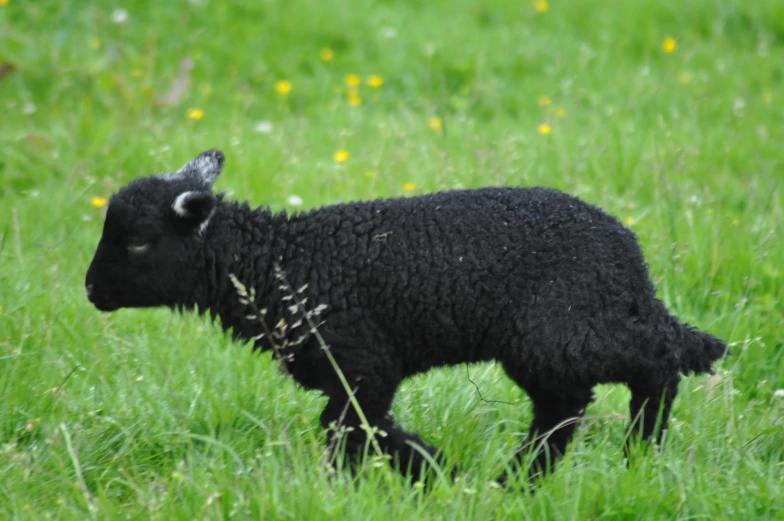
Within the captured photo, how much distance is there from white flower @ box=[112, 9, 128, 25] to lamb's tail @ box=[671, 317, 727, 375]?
6217 millimetres

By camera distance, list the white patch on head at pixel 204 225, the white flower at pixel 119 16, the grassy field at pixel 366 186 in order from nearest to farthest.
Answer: the grassy field at pixel 366 186
the white patch on head at pixel 204 225
the white flower at pixel 119 16

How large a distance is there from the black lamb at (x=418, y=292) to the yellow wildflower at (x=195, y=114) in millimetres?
3342

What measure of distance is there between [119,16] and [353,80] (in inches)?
86.4

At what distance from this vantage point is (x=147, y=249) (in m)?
3.86

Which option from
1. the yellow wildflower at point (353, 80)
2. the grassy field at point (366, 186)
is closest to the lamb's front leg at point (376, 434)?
the grassy field at point (366, 186)

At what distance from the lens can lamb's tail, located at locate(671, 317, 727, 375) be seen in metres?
3.77

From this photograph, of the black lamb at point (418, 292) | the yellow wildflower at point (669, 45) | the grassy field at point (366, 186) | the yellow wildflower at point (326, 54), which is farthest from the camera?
the yellow wildflower at point (326, 54)

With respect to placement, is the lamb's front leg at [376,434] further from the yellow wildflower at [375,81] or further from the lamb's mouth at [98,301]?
the yellow wildflower at [375,81]

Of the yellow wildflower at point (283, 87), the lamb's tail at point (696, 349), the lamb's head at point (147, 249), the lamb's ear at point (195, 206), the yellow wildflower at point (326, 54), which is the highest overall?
the yellow wildflower at point (326, 54)

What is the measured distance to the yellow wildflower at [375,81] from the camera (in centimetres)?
802

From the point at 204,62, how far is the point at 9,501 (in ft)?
18.8

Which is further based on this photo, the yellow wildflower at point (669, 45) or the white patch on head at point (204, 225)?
the yellow wildflower at point (669, 45)

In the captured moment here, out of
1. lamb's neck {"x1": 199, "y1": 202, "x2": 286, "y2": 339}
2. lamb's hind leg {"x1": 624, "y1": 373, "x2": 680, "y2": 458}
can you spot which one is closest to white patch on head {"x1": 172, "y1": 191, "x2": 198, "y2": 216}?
lamb's neck {"x1": 199, "y1": 202, "x2": 286, "y2": 339}

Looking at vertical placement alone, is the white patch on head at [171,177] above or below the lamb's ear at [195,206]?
above
